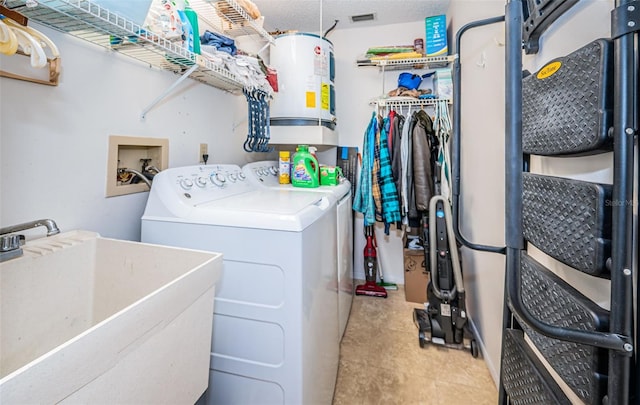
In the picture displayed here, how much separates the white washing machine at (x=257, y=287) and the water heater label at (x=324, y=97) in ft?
4.34

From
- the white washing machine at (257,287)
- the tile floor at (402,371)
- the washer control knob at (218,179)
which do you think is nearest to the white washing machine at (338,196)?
the tile floor at (402,371)

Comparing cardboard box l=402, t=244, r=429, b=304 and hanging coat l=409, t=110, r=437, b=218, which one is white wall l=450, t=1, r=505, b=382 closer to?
hanging coat l=409, t=110, r=437, b=218

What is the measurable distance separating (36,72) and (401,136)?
2.23 m

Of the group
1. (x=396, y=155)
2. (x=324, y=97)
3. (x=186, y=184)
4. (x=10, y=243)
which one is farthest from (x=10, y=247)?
(x=396, y=155)

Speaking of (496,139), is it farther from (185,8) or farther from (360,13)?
(360,13)

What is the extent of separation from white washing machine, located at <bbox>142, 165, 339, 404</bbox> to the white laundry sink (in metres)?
0.21

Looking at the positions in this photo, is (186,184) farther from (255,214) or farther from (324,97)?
(324,97)

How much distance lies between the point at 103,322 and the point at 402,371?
1.70 m

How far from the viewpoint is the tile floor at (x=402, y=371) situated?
156 cm

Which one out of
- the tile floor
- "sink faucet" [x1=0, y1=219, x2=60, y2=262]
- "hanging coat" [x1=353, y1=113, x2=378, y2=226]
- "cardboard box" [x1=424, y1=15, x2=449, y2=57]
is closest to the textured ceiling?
"cardboard box" [x1=424, y1=15, x2=449, y2=57]

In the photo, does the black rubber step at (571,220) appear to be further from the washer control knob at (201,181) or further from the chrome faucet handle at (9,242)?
the chrome faucet handle at (9,242)

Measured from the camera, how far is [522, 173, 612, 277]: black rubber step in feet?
1.99

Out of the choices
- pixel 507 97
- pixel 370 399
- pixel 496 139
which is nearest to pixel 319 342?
pixel 370 399

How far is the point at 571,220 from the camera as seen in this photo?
0.70 m
